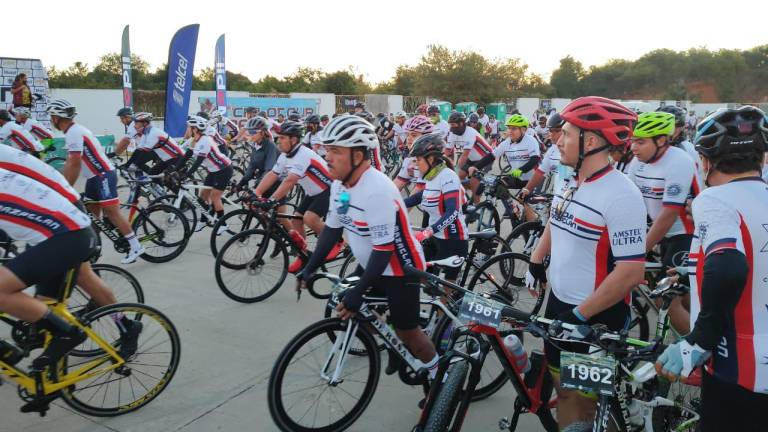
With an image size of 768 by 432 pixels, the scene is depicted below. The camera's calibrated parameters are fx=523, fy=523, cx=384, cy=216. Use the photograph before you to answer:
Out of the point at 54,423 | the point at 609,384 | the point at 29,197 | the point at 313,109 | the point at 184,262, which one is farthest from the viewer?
the point at 313,109

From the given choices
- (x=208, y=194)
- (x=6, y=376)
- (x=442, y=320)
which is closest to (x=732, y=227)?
(x=442, y=320)

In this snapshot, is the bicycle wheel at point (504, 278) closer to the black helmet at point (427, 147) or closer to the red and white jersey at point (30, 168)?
the black helmet at point (427, 147)

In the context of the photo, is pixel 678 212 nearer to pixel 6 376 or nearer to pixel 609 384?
pixel 609 384

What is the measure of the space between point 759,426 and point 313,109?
27082 millimetres

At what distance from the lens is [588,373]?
2.21 m

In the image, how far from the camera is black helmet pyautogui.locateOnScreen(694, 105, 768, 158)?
79.5 inches

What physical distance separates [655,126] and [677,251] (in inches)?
41.7

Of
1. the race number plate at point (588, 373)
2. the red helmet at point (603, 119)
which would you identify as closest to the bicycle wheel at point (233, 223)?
the red helmet at point (603, 119)

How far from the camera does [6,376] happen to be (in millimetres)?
3189

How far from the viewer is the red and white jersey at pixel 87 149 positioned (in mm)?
6570

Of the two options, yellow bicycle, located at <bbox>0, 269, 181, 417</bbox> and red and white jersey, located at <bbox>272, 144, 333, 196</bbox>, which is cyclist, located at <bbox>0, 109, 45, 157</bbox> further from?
yellow bicycle, located at <bbox>0, 269, 181, 417</bbox>

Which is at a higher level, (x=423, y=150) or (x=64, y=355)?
(x=423, y=150)

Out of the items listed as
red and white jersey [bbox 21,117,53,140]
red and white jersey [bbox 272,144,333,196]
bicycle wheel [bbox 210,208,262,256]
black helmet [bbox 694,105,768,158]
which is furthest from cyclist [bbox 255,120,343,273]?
red and white jersey [bbox 21,117,53,140]

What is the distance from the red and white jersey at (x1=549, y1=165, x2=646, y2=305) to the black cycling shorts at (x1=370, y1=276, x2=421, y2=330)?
91 cm
